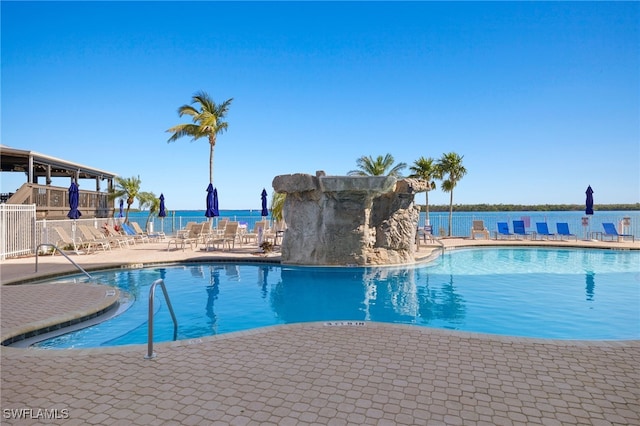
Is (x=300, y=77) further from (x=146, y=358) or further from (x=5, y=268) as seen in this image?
(x=146, y=358)

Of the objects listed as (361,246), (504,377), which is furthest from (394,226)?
(504,377)

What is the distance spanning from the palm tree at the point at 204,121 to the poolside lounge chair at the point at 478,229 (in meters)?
14.4

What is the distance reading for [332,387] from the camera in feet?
9.86

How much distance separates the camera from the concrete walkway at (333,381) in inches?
102

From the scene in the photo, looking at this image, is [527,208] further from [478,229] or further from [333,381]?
[333,381]

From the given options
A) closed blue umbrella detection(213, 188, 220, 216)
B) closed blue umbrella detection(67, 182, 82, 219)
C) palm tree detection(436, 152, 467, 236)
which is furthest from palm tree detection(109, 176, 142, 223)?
palm tree detection(436, 152, 467, 236)

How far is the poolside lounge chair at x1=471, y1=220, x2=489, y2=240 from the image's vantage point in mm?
19016

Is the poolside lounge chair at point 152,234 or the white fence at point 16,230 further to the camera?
the poolside lounge chair at point 152,234

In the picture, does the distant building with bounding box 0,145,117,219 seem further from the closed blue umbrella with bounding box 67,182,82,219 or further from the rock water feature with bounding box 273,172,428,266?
the rock water feature with bounding box 273,172,428,266

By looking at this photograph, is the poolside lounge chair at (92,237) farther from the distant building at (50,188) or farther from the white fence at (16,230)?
the distant building at (50,188)

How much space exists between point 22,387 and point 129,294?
4865 millimetres

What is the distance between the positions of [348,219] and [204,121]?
11946 mm

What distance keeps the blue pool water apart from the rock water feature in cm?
45

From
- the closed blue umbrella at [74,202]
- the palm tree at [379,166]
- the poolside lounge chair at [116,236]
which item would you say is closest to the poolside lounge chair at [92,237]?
the poolside lounge chair at [116,236]
